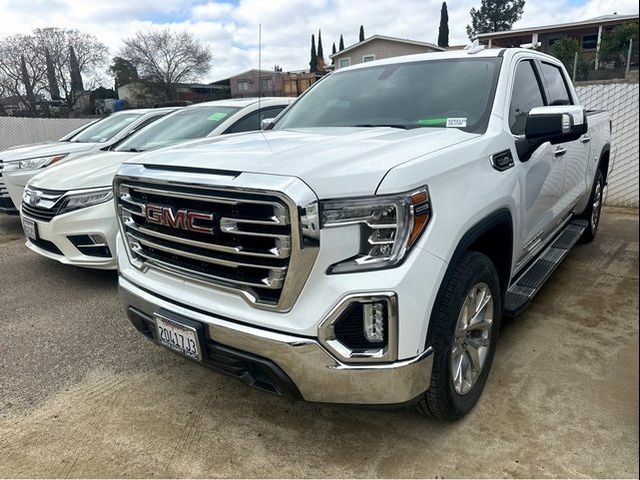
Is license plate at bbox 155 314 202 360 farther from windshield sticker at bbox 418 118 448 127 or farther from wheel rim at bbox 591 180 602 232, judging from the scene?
wheel rim at bbox 591 180 602 232

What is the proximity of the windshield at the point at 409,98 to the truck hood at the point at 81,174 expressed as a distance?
2.02m

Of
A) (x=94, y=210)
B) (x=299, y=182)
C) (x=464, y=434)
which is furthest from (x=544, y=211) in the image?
(x=94, y=210)

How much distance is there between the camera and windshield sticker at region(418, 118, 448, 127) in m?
3.01

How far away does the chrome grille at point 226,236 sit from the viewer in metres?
2.04

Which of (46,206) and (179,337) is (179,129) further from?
(179,337)

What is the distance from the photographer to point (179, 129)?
5.90 meters

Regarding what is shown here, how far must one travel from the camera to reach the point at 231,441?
8.54 feet

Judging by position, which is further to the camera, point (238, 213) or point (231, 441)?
point (231, 441)

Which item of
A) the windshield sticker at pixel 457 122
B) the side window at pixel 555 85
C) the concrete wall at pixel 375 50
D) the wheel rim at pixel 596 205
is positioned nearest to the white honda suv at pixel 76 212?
the windshield sticker at pixel 457 122

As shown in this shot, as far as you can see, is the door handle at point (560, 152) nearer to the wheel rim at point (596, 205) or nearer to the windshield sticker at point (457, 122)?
the windshield sticker at point (457, 122)

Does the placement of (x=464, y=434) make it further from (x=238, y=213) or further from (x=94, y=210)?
(x=94, y=210)

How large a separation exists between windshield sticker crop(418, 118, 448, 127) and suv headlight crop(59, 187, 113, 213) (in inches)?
118

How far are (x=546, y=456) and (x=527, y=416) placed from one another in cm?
31

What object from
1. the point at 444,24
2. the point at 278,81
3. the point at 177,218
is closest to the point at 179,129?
the point at 278,81
